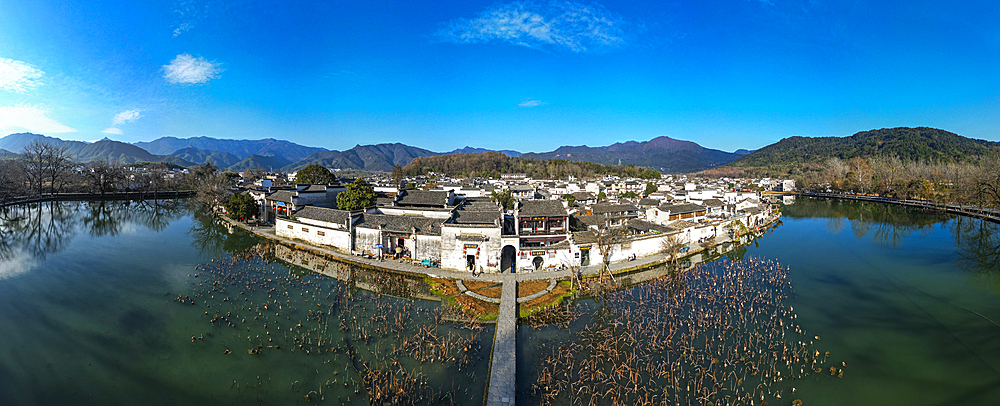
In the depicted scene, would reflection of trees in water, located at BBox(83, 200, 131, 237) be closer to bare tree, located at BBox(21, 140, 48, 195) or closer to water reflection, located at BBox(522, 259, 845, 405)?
bare tree, located at BBox(21, 140, 48, 195)

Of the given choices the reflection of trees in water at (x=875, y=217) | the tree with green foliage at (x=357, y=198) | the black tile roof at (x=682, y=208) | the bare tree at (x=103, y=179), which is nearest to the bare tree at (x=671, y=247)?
the black tile roof at (x=682, y=208)

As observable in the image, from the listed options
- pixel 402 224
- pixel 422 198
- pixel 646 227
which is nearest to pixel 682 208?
pixel 646 227

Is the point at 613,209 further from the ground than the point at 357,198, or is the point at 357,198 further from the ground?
the point at 357,198

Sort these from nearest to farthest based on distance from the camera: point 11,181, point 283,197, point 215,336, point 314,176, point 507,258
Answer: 1. point 215,336
2. point 507,258
3. point 283,197
4. point 11,181
5. point 314,176

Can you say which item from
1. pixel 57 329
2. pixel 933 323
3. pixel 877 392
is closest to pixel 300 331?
pixel 57 329

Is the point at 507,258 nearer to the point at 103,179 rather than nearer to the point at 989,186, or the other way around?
the point at 989,186

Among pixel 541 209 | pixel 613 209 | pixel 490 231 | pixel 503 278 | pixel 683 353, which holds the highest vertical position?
pixel 541 209

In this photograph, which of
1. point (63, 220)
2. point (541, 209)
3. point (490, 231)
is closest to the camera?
point (490, 231)
